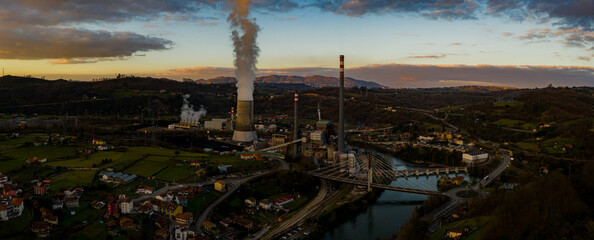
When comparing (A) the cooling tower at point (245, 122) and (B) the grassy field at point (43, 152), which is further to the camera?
(A) the cooling tower at point (245, 122)

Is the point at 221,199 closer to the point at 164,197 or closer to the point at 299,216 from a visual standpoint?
the point at 164,197

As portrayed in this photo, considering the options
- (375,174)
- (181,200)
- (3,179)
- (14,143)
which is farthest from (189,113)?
(181,200)

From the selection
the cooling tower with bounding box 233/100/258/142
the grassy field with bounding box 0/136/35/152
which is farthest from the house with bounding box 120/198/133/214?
the cooling tower with bounding box 233/100/258/142

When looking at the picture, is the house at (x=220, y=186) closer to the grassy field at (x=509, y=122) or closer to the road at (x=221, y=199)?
the road at (x=221, y=199)

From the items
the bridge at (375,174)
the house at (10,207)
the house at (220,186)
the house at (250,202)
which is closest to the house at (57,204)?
the house at (10,207)

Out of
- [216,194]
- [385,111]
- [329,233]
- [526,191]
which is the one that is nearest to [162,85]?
[385,111]
